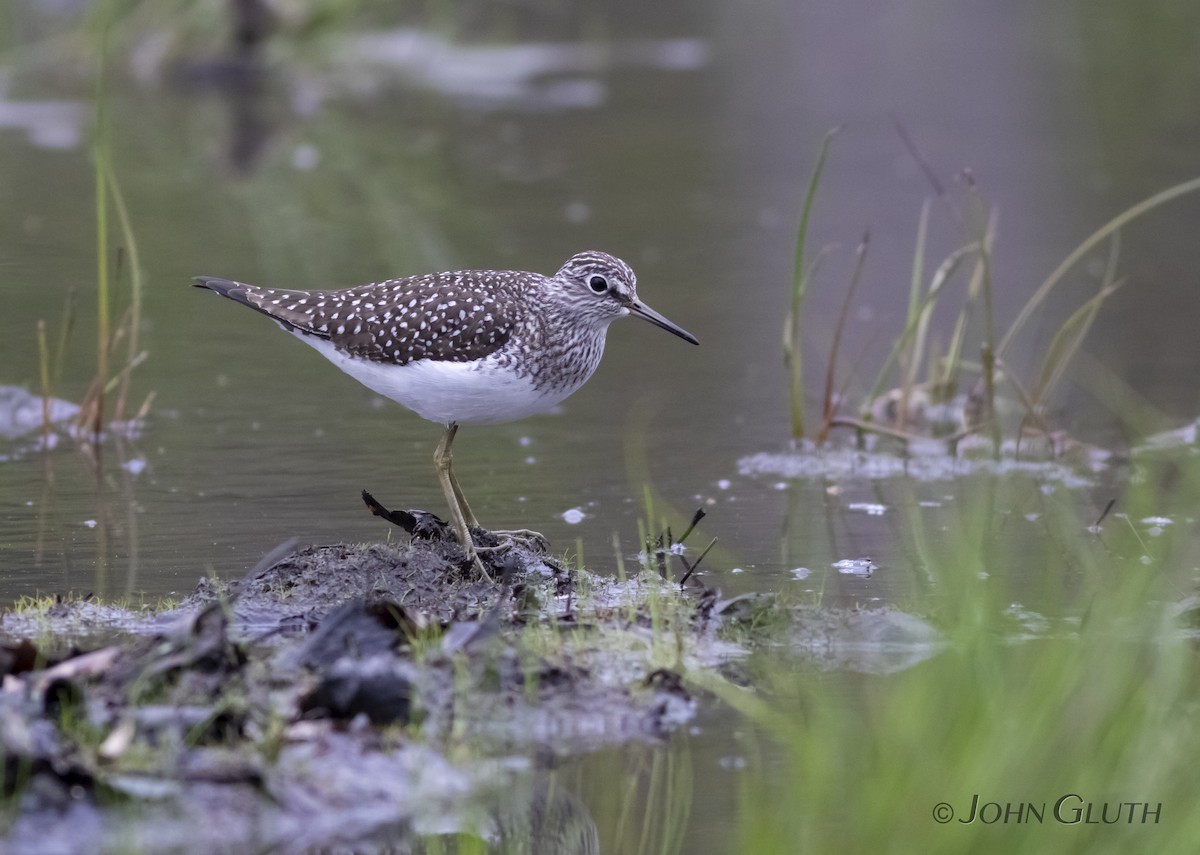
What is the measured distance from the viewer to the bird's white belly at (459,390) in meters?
6.50

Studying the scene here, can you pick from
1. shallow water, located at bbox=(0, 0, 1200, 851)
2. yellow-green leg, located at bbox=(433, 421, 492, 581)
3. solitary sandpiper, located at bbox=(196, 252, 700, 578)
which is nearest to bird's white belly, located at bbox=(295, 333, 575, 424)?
solitary sandpiper, located at bbox=(196, 252, 700, 578)

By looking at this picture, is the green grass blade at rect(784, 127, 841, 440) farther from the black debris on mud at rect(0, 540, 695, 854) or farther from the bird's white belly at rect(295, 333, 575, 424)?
the black debris on mud at rect(0, 540, 695, 854)

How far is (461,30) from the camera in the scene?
71.2ft

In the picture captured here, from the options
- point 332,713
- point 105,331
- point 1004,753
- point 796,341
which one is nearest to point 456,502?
point 332,713

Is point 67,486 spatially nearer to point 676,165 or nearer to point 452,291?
point 452,291

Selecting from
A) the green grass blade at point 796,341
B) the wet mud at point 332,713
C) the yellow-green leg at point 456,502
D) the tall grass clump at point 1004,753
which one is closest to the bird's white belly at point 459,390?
the yellow-green leg at point 456,502

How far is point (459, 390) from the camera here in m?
6.50

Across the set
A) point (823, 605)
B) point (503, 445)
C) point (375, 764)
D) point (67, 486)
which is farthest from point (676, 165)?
point (375, 764)

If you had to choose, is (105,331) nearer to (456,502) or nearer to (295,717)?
(456,502)

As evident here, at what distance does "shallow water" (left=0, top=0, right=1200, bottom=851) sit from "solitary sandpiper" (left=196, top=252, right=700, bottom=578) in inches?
30.1

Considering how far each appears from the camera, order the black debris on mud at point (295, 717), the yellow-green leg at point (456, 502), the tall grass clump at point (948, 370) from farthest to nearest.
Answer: the tall grass clump at point (948, 370) < the yellow-green leg at point (456, 502) < the black debris on mud at point (295, 717)

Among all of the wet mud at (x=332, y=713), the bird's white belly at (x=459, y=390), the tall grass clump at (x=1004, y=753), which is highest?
the bird's white belly at (x=459, y=390)

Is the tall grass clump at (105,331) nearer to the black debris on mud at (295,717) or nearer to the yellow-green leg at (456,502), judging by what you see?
the yellow-green leg at (456,502)

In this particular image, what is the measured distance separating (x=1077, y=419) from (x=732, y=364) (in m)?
2.12
